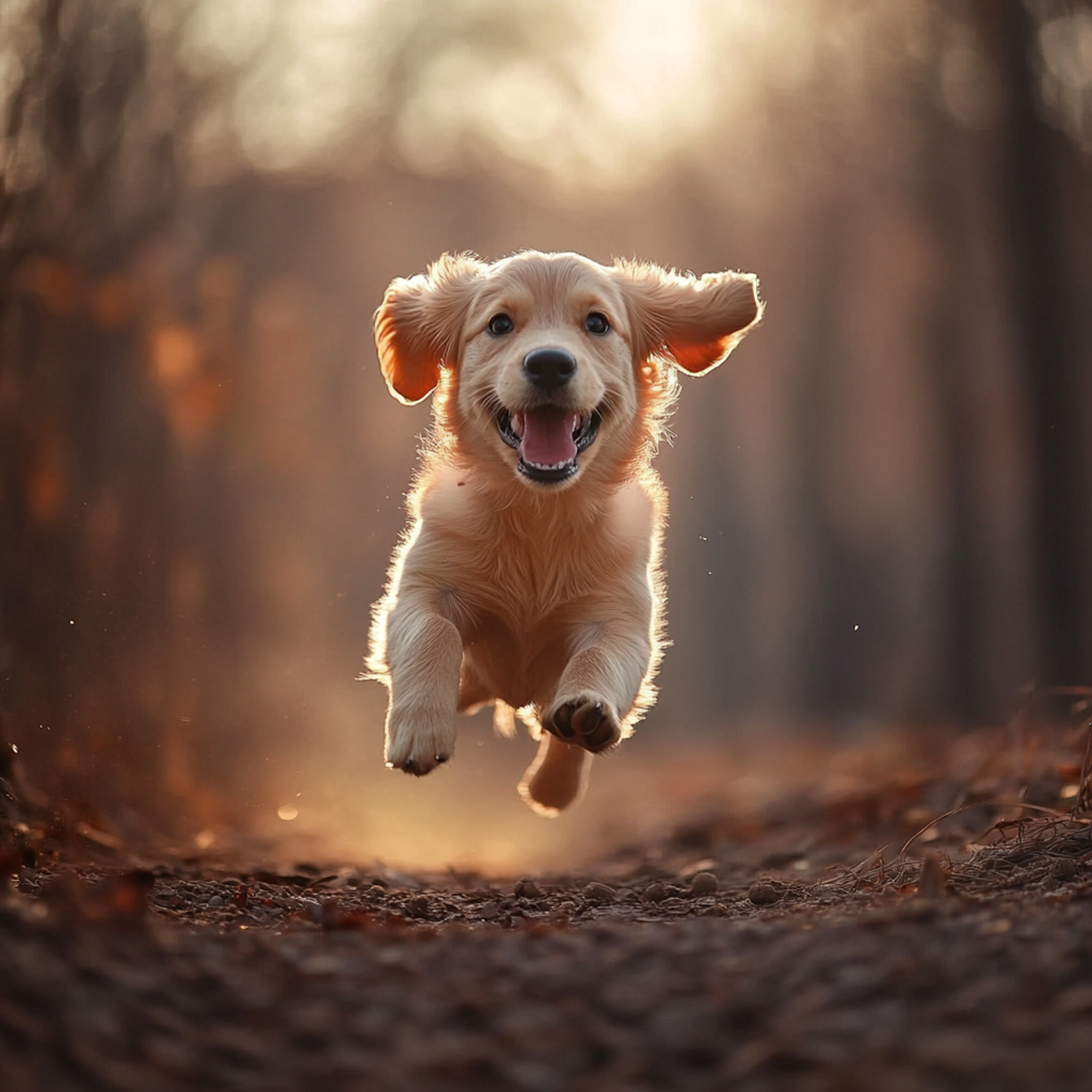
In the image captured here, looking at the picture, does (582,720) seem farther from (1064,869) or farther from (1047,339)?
(1047,339)

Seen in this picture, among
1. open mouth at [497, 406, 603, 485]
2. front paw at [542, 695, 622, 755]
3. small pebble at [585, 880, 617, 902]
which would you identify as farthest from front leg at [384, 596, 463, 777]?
small pebble at [585, 880, 617, 902]

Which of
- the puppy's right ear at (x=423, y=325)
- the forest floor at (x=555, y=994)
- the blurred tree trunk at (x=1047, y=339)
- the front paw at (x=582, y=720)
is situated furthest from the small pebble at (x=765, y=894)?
the blurred tree trunk at (x=1047, y=339)

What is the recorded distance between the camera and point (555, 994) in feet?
8.43

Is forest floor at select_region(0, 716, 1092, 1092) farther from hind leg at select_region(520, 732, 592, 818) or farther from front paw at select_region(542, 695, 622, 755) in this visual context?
hind leg at select_region(520, 732, 592, 818)

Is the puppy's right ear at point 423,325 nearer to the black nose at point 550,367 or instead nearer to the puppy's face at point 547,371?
the puppy's face at point 547,371

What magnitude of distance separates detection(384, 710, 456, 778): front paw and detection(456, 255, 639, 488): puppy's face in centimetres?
96

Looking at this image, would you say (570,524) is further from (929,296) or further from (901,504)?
(901,504)

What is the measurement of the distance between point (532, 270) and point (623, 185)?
1641 cm

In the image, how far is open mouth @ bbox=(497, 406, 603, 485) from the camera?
477 cm

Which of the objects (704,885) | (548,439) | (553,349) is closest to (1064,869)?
(704,885)

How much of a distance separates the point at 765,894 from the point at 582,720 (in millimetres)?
951

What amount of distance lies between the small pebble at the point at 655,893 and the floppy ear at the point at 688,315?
7.19 feet

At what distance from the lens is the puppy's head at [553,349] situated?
15.8ft

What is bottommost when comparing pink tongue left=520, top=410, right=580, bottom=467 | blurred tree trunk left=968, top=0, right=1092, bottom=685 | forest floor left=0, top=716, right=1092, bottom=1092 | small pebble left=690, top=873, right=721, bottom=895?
forest floor left=0, top=716, right=1092, bottom=1092
